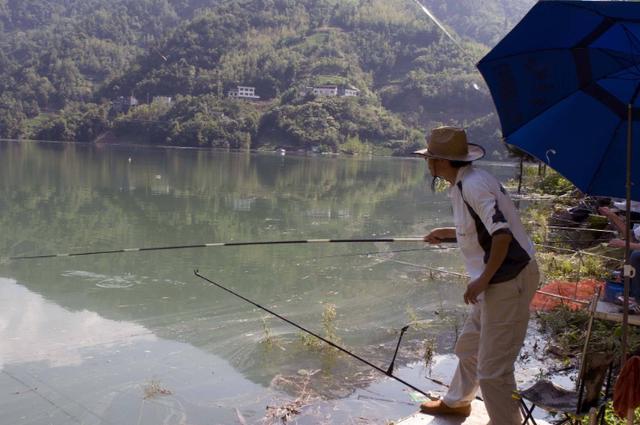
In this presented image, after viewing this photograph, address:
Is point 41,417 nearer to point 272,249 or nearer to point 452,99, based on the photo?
point 272,249

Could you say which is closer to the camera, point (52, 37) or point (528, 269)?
point (528, 269)

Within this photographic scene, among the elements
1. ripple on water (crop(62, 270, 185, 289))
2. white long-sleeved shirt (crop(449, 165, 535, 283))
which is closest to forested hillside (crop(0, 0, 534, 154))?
ripple on water (crop(62, 270, 185, 289))

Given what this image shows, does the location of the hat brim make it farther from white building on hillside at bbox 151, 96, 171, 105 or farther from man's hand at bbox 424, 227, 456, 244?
white building on hillside at bbox 151, 96, 171, 105

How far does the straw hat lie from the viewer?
2.59m

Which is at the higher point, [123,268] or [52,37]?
[52,37]

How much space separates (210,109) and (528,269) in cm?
7920

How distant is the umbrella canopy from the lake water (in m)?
2.30

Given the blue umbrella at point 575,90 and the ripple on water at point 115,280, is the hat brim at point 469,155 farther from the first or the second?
the ripple on water at point 115,280

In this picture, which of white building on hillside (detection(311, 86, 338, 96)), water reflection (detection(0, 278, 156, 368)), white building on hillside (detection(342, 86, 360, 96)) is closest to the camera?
water reflection (detection(0, 278, 156, 368))

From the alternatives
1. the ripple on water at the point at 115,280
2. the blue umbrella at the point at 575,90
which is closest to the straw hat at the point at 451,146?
the blue umbrella at the point at 575,90

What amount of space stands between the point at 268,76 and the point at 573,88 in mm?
95251

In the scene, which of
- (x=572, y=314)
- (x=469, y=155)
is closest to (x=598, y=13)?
(x=469, y=155)

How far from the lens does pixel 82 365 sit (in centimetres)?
561

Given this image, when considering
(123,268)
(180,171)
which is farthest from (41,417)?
(180,171)
